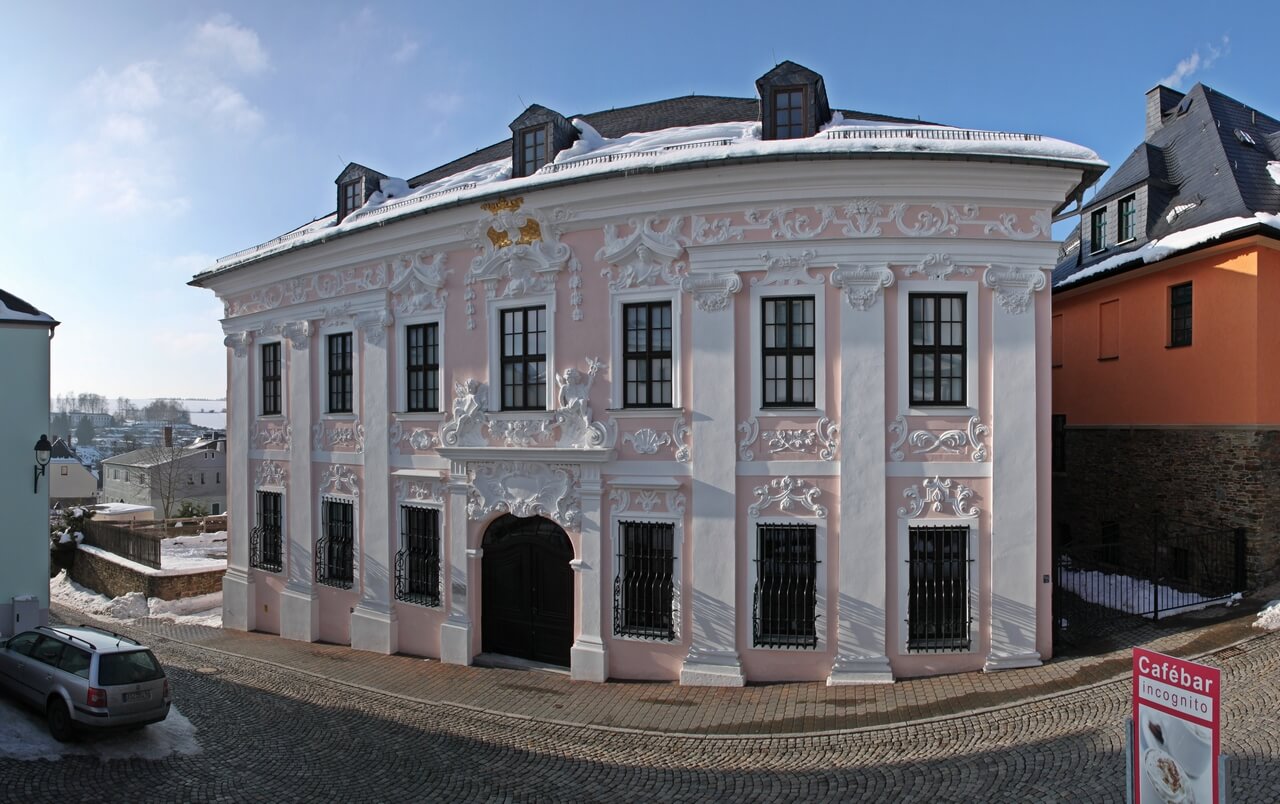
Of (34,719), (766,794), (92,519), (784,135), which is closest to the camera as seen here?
(766,794)

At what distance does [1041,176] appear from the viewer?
38.4ft

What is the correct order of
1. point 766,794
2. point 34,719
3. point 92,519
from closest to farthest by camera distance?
point 766,794 < point 34,719 < point 92,519

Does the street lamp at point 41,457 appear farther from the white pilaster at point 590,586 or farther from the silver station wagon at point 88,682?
the white pilaster at point 590,586

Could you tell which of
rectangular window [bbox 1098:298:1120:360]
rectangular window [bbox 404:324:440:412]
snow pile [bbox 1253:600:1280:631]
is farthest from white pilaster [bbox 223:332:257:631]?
rectangular window [bbox 1098:298:1120:360]

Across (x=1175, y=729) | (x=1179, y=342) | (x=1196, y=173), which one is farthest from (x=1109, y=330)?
(x=1175, y=729)

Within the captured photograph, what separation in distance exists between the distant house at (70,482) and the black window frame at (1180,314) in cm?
→ 6673

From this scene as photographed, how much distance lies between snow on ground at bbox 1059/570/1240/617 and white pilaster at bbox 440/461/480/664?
1071 centimetres

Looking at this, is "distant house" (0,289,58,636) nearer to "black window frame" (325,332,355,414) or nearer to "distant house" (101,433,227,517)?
"black window frame" (325,332,355,414)

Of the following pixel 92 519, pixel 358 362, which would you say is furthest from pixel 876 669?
pixel 92 519

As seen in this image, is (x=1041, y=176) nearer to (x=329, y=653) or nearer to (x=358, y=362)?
(x=358, y=362)

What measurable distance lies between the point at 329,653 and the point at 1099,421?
57.4ft

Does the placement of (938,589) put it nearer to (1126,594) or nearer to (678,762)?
(1126,594)

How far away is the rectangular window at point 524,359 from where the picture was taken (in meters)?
14.1

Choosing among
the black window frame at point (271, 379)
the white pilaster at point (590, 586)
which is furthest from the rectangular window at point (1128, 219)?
the black window frame at point (271, 379)
